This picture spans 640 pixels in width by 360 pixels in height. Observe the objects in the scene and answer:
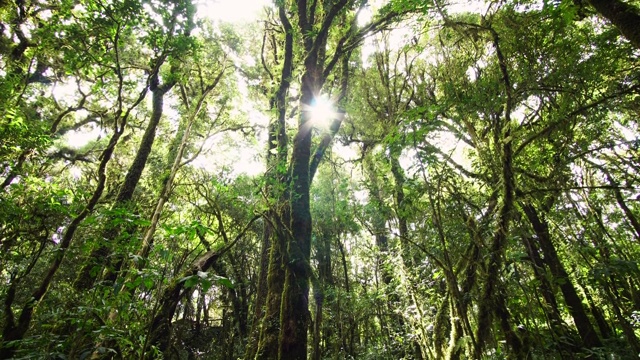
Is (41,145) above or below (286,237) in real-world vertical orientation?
above

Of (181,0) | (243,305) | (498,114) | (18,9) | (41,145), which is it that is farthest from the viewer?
(243,305)

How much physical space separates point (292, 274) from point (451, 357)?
2243mm

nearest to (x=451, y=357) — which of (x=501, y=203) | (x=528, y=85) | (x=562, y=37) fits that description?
(x=501, y=203)

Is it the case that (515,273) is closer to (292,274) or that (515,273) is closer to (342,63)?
(292,274)

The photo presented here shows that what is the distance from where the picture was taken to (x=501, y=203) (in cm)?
385

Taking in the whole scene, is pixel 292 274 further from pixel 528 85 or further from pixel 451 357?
pixel 528 85

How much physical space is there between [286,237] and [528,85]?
400 cm

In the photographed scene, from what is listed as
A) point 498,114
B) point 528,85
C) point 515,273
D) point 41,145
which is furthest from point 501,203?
point 41,145

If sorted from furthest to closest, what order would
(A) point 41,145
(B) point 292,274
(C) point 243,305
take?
(C) point 243,305
(A) point 41,145
(B) point 292,274

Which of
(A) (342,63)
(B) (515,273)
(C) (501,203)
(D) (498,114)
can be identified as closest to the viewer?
(B) (515,273)

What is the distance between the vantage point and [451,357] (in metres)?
3.87

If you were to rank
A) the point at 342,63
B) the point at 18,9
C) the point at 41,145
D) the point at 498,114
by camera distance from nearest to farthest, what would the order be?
1. the point at 498,114
2. the point at 41,145
3. the point at 342,63
4. the point at 18,9

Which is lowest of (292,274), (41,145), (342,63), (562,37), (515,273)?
(515,273)

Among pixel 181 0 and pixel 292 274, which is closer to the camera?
pixel 292 274
